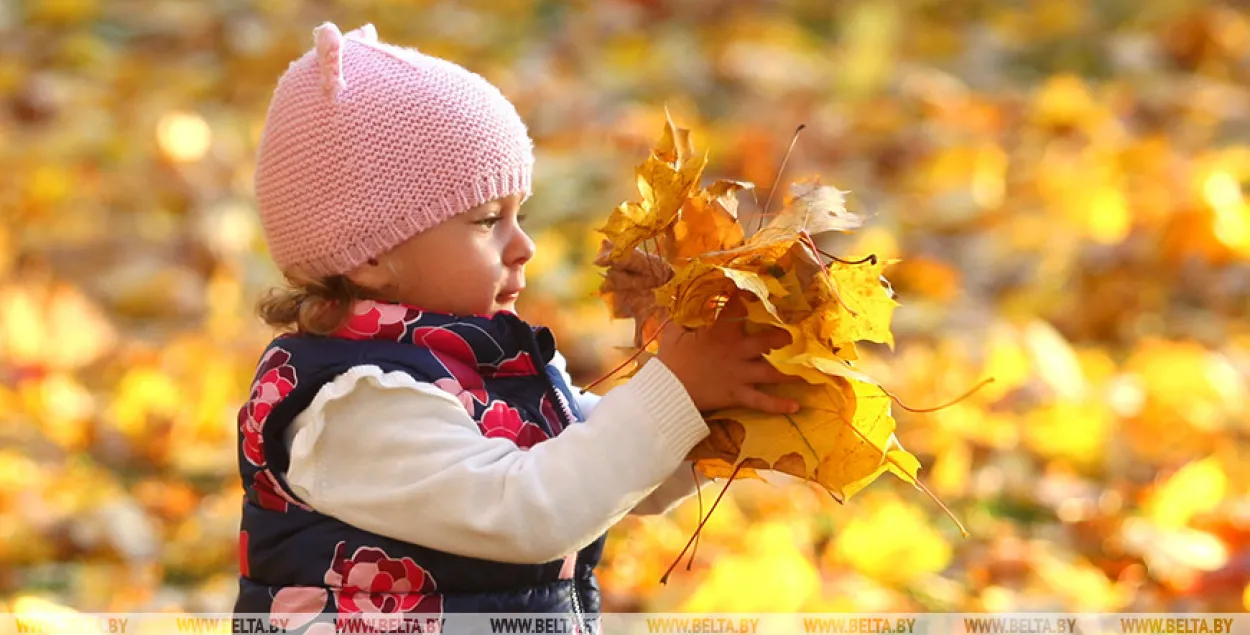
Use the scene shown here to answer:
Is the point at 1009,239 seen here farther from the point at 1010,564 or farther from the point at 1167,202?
the point at 1010,564

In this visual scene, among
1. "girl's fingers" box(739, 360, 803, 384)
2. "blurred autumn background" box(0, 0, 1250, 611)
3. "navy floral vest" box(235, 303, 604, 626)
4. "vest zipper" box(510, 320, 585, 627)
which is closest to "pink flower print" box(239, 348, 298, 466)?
"navy floral vest" box(235, 303, 604, 626)

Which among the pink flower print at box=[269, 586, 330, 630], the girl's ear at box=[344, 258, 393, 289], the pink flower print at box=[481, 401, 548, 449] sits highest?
the girl's ear at box=[344, 258, 393, 289]

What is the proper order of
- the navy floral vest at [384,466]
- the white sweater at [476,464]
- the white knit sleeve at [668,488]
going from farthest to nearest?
the white knit sleeve at [668,488] → the navy floral vest at [384,466] → the white sweater at [476,464]

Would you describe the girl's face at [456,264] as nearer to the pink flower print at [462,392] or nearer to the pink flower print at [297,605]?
the pink flower print at [462,392]

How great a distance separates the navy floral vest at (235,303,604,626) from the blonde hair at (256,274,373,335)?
0.06 ft

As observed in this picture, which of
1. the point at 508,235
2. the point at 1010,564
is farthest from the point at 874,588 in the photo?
the point at 508,235

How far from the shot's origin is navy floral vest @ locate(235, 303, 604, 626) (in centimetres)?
163

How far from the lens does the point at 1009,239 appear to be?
398cm

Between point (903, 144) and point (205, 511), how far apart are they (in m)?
2.49

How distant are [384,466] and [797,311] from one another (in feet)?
1.46

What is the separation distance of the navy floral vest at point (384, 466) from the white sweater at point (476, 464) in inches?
1.8

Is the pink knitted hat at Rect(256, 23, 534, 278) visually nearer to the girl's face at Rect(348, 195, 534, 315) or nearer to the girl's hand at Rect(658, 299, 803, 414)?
the girl's face at Rect(348, 195, 534, 315)

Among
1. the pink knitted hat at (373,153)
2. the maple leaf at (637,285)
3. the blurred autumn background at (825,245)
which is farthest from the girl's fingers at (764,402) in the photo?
the blurred autumn background at (825,245)

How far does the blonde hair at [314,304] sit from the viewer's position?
1717 millimetres
